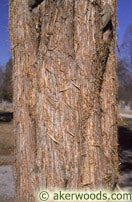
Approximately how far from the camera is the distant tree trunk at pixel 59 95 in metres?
2.01

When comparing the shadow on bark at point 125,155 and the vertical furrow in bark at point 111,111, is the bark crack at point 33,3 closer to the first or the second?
the vertical furrow in bark at point 111,111

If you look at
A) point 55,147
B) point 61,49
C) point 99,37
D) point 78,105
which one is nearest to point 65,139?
point 55,147

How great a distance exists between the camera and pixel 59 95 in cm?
203

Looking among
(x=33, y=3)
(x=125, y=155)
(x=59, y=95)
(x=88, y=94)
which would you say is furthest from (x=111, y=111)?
(x=125, y=155)

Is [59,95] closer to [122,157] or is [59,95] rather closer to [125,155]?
[122,157]

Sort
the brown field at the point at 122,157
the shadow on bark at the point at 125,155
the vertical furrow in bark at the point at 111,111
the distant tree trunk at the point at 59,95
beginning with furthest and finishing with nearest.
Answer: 1. the shadow on bark at the point at 125,155
2. the brown field at the point at 122,157
3. the vertical furrow in bark at the point at 111,111
4. the distant tree trunk at the point at 59,95

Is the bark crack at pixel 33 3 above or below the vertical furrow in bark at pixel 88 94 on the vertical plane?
above

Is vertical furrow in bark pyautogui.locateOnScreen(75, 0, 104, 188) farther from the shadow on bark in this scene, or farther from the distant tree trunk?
the shadow on bark

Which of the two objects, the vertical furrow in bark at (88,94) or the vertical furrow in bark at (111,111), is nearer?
the vertical furrow in bark at (88,94)

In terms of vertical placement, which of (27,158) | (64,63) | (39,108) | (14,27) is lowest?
(27,158)

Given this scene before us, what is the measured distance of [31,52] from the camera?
2104mm

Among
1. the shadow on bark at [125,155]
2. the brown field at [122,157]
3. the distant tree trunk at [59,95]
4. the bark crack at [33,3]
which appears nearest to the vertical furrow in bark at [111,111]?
the distant tree trunk at [59,95]

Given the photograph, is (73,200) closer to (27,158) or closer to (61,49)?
(27,158)

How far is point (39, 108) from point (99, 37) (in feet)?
2.64
